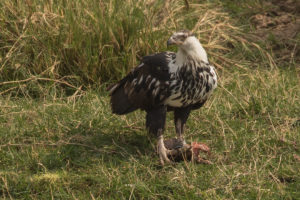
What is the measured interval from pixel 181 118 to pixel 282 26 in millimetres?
2903

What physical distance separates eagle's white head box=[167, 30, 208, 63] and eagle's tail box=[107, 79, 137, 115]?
2.08 feet

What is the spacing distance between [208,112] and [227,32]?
1877mm

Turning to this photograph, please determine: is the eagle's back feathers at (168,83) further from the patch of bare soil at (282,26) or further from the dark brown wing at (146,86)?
the patch of bare soil at (282,26)

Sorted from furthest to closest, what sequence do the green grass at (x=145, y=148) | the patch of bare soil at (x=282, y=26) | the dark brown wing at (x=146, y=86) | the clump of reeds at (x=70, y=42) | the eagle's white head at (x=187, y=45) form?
the patch of bare soil at (x=282, y=26) → the clump of reeds at (x=70, y=42) → the dark brown wing at (x=146, y=86) → the eagle's white head at (x=187, y=45) → the green grass at (x=145, y=148)

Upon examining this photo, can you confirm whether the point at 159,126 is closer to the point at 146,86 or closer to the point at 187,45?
the point at 146,86

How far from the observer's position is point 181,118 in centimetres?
428

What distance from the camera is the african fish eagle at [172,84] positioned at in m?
3.95

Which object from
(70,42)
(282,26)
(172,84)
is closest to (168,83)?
(172,84)

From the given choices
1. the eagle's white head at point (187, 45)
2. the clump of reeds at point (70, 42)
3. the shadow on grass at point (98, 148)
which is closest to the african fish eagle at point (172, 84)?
the eagle's white head at point (187, 45)

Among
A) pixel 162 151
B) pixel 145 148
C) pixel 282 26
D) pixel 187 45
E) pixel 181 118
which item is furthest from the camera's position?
pixel 282 26

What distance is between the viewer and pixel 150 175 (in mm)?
3867

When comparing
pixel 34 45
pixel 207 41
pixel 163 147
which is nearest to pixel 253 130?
pixel 163 147

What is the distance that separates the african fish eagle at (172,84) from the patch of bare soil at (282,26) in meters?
2.27

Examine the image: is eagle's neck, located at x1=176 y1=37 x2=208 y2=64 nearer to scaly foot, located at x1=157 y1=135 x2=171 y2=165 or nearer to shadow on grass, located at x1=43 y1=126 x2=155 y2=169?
scaly foot, located at x1=157 y1=135 x2=171 y2=165
